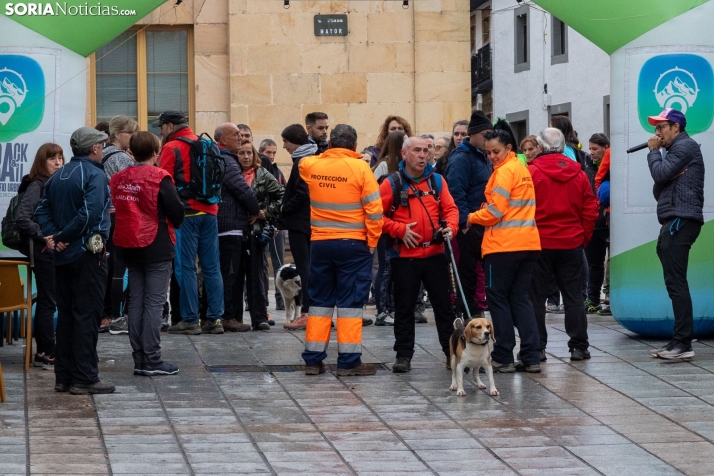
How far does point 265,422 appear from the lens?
730 centimetres

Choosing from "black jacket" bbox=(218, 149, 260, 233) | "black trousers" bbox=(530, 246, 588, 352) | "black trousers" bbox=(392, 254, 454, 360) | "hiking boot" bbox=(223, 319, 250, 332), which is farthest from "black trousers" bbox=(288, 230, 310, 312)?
"black trousers" bbox=(530, 246, 588, 352)

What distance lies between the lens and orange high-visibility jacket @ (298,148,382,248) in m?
8.68

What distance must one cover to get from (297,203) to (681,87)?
341cm

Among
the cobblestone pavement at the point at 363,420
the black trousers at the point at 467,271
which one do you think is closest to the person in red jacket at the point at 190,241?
the cobblestone pavement at the point at 363,420

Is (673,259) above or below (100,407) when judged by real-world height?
above

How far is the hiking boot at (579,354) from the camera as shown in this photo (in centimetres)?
Result: 950

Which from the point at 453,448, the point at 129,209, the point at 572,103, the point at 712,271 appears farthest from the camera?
the point at 572,103

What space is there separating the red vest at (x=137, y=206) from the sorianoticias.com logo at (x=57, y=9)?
181cm

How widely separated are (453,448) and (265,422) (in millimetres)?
1242

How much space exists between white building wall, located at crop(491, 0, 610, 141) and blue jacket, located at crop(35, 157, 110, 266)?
2370 cm

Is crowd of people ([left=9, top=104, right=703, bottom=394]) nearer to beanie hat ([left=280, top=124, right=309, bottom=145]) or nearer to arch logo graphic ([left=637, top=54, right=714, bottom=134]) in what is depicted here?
arch logo graphic ([left=637, top=54, right=714, bottom=134])

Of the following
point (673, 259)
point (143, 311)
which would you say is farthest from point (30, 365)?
point (673, 259)

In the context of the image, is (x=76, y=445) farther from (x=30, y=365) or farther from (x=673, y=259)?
(x=673, y=259)

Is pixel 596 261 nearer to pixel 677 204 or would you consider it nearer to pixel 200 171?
pixel 677 204
